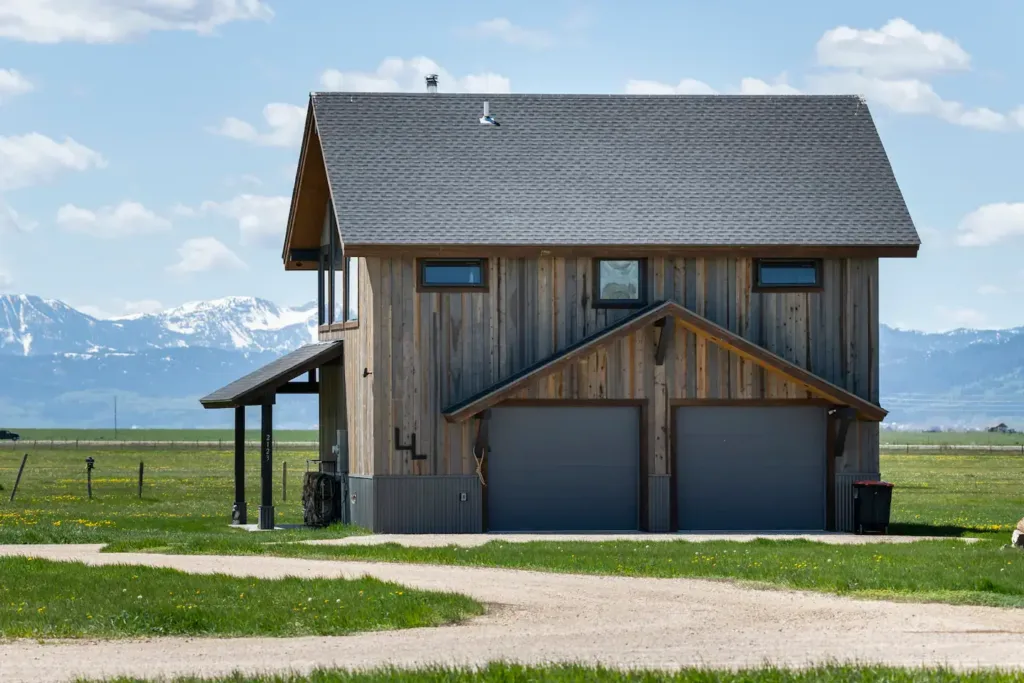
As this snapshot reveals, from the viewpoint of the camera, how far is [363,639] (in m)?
17.4

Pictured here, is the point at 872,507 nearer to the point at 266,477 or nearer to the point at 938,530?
the point at 938,530

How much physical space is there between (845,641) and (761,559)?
8623 millimetres

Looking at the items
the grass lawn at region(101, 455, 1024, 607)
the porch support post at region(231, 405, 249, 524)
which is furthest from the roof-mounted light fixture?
the grass lawn at region(101, 455, 1024, 607)

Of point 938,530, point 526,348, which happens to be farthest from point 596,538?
point 938,530

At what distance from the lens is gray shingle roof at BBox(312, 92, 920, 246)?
115 ft

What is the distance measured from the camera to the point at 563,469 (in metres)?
34.9

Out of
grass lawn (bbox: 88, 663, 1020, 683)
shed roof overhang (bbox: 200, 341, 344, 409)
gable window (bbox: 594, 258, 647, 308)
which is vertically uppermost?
gable window (bbox: 594, 258, 647, 308)

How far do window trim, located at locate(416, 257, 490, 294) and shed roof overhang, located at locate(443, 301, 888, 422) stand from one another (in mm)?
1894

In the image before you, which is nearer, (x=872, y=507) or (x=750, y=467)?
(x=872, y=507)

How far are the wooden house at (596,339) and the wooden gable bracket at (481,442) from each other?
40mm

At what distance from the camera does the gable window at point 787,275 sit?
117 ft

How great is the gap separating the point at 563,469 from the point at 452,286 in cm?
426

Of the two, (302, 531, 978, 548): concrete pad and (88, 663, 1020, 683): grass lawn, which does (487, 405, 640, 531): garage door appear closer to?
(302, 531, 978, 548): concrete pad

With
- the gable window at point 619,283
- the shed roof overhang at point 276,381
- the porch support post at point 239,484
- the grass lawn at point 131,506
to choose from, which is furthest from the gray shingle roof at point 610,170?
the grass lawn at point 131,506
